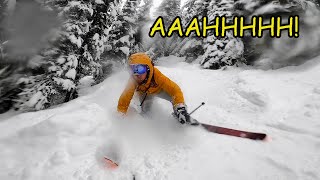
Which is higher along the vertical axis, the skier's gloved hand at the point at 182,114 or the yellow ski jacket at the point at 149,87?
the yellow ski jacket at the point at 149,87

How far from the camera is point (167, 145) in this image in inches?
196

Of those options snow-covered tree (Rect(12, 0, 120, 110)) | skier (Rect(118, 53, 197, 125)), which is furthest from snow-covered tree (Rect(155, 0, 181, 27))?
skier (Rect(118, 53, 197, 125))

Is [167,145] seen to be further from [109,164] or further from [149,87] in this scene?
[149,87]

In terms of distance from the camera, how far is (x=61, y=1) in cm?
1474

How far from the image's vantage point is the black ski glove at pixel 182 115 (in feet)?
17.9

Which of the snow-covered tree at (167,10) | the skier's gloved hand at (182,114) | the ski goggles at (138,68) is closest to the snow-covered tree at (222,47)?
the skier's gloved hand at (182,114)

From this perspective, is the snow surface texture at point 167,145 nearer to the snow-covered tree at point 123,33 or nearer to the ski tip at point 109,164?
the ski tip at point 109,164

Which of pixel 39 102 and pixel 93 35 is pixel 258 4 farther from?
pixel 39 102

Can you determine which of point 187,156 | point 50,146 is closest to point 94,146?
point 50,146

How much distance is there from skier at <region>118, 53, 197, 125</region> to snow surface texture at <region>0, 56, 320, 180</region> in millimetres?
319

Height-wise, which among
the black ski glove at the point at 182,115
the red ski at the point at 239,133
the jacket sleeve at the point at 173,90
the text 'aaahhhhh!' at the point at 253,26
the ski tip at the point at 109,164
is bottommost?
the ski tip at the point at 109,164

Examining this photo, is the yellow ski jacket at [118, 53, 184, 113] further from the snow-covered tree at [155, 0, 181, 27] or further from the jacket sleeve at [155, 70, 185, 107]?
the snow-covered tree at [155, 0, 181, 27]

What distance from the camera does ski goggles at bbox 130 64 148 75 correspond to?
555cm

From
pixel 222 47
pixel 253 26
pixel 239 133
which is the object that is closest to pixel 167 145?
pixel 239 133
